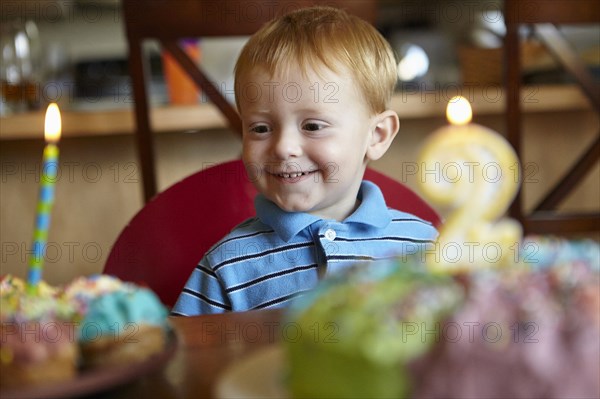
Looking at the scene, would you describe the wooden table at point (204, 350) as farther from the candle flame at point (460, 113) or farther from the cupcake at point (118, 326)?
the candle flame at point (460, 113)

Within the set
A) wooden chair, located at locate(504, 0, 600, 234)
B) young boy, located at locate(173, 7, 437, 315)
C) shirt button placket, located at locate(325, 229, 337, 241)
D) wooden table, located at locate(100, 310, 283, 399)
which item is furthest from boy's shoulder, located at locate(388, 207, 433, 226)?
wooden chair, located at locate(504, 0, 600, 234)

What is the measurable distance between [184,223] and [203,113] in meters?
1.04

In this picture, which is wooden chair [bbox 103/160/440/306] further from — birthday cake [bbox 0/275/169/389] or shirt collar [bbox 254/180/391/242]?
birthday cake [bbox 0/275/169/389]

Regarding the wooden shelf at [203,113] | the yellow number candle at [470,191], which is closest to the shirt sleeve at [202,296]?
the yellow number candle at [470,191]

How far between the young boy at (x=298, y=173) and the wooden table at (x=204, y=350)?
0.36m

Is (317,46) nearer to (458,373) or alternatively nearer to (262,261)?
(262,261)

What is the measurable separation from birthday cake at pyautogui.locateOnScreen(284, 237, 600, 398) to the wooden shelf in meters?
1.92

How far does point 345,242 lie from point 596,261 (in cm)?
71

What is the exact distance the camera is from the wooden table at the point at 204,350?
64 centimetres

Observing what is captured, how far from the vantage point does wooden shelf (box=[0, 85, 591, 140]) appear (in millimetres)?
2297

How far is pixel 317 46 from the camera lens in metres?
1.29

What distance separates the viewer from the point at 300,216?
1.29 m

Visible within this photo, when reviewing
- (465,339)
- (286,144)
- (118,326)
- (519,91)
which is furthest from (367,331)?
(519,91)

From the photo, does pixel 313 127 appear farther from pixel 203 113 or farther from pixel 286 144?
pixel 203 113
